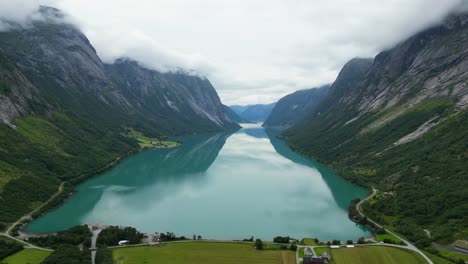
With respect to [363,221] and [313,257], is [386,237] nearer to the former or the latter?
[363,221]

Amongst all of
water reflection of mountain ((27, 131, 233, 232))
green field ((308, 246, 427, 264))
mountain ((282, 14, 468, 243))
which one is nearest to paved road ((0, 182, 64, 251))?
water reflection of mountain ((27, 131, 233, 232))

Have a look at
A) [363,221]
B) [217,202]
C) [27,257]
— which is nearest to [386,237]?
[363,221]

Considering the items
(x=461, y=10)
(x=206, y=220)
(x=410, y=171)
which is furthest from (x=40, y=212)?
(x=461, y=10)

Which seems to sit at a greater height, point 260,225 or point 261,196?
point 261,196

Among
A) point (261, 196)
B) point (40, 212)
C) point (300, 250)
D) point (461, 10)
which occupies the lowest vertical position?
point (300, 250)

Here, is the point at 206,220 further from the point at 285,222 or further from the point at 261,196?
the point at 261,196

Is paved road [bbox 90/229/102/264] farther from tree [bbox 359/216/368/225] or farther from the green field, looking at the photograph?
tree [bbox 359/216/368/225]

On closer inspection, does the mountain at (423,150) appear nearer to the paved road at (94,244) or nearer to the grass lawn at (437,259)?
the grass lawn at (437,259)
